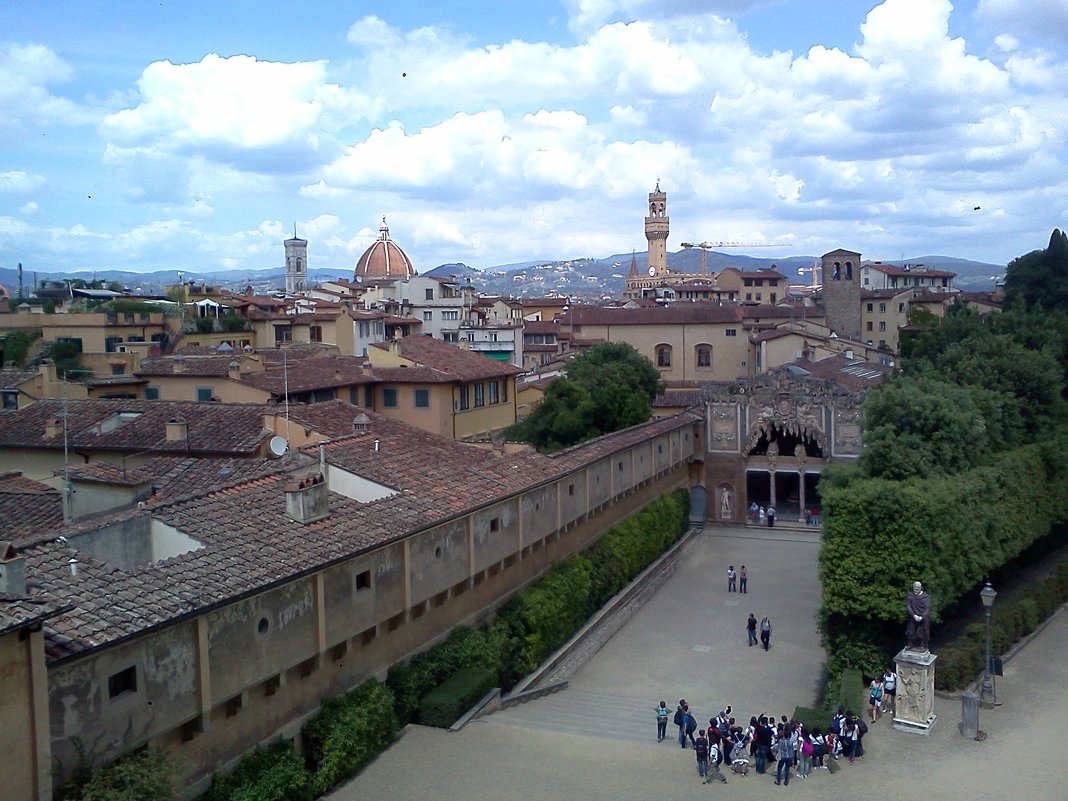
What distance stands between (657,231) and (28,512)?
177 metres

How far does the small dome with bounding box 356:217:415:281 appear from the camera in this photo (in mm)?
131250

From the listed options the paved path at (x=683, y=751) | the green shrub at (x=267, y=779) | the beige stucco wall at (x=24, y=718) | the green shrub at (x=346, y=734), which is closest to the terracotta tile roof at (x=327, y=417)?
the paved path at (x=683, y=751)

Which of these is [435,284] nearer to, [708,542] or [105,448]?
[708,542]

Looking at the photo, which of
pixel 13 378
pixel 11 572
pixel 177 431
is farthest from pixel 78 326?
pixel 11 572

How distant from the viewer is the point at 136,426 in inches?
1234

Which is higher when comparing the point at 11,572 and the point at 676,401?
the point at 11,572

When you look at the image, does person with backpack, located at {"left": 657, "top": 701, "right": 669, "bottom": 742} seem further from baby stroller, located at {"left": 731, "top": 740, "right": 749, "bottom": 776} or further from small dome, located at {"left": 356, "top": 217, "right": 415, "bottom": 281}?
small dome, located at {"left": 356, "top": 217, "right": 415, "bottom": 281}

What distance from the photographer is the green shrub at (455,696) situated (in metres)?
20.3

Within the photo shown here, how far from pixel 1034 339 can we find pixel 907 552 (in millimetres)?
19042

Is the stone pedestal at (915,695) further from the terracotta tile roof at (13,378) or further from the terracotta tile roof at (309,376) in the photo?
the terracotta tile roof at (13,378)

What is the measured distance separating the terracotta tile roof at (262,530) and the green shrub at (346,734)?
256 centimetres

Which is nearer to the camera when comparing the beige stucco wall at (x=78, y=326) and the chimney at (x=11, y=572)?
the chimney at (x=11, y=572)

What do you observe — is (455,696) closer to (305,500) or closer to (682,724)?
(682,724)

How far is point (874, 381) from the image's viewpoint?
5188 cm
